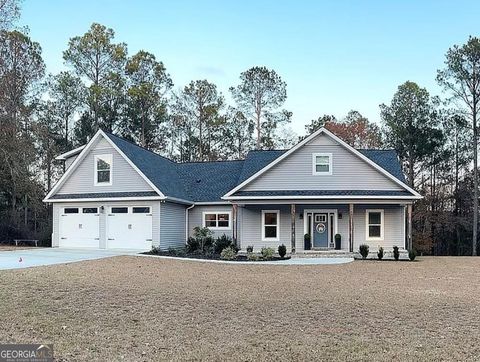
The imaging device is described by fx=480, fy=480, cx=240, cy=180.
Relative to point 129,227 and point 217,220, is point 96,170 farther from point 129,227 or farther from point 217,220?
point 217,220

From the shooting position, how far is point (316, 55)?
22906 mm

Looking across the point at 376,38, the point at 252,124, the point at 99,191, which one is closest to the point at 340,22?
the point at 376,38

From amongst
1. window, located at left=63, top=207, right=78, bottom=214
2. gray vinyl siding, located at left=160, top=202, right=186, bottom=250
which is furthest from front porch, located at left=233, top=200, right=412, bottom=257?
window, located at left=63, top=207, right=78, bottom=214


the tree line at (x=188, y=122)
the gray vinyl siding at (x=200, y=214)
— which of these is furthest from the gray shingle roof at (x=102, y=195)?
the tree line at (x=188, y=122)

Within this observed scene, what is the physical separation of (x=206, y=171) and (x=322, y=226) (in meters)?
8.53

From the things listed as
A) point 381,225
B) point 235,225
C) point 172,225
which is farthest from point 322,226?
point 172,225

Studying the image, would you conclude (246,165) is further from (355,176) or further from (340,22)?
(340,22)

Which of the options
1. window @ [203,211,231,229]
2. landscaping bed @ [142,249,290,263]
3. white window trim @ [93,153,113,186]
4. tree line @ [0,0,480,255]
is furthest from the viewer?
tree line @ [0,0,480,255]

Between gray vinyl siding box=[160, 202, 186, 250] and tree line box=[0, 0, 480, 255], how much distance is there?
9.89 m

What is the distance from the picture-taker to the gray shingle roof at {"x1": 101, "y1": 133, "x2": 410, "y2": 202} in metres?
24.9

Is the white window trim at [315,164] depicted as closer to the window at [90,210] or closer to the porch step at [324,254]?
the porch step at [324,254]

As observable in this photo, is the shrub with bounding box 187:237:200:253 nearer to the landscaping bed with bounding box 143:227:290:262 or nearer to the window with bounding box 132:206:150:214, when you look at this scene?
the landscaping bed with bounding box 143:227:290:262

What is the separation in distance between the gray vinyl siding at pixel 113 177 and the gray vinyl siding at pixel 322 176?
553 cm

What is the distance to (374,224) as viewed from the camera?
24.0m
